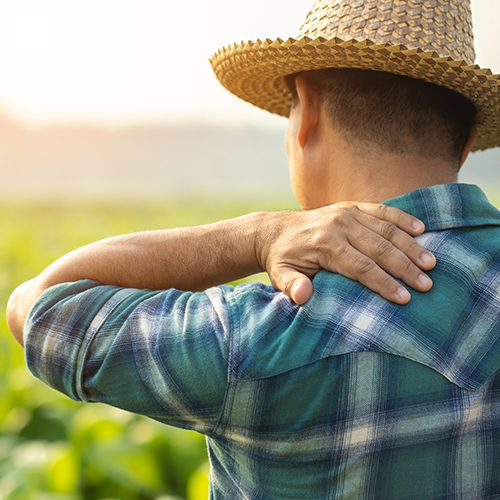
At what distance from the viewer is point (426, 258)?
3.30 ft

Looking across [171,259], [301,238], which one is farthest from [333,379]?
[171,259]

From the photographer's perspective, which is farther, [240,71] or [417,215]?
[240,71]

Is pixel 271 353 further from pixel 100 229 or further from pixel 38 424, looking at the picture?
pixel 100 229

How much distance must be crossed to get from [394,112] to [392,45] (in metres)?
0.15

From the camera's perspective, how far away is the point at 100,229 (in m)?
10.3

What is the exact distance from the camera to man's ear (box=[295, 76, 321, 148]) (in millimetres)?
1323

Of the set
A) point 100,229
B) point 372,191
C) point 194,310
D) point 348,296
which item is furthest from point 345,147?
point 100,229

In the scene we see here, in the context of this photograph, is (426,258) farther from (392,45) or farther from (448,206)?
(392,45)

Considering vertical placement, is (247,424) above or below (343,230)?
below

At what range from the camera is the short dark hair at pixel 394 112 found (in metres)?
1.23

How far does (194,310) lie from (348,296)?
0.98 feet

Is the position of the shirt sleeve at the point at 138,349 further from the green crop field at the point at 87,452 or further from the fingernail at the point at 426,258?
the green crop field at the point at 87,452

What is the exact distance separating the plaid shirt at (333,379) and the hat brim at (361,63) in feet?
1.36

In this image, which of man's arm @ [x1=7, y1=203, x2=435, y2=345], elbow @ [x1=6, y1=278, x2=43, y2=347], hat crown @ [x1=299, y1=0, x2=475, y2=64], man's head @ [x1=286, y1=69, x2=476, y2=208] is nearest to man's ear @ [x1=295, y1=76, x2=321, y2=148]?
man's head @ [x1=286, y1=69, x2=476, y2=208]
